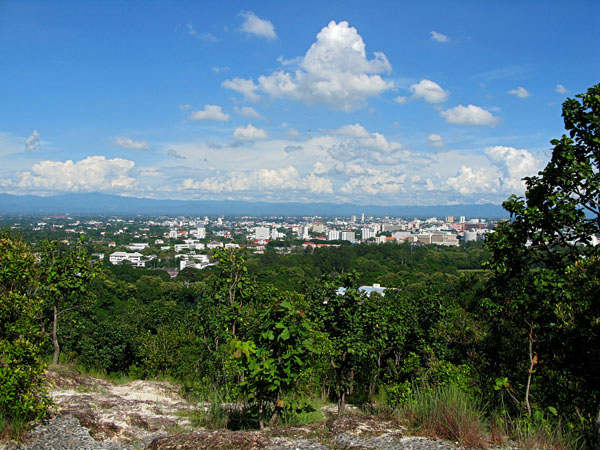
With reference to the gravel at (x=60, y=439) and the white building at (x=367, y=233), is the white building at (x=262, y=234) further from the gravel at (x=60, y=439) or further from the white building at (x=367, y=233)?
the gravel at (x=60, y=439)

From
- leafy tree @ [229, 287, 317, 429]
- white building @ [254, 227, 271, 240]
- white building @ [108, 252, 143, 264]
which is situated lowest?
white building @ [108, 252, 143, 264]

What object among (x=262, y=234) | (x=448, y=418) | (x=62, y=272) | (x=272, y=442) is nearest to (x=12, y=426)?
(x=272, y=442)

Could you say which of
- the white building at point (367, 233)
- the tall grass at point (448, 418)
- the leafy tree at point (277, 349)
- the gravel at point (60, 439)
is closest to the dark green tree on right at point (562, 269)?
the tall grass at point (448, 418)

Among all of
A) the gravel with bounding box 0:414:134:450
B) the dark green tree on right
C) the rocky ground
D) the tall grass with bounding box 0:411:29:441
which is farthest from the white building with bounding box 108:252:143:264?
the dark green tree on right

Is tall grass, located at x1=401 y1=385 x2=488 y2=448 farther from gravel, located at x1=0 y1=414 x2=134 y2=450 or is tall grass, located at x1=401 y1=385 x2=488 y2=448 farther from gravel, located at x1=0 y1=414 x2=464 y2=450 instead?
gravel, located at x1=0 y1=414 x2=134 y2=450

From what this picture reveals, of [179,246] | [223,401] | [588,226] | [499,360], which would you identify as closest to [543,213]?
[588,226]

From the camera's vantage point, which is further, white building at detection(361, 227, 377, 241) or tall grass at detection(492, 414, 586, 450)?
white building at detection(361, 227, 377, 241)
